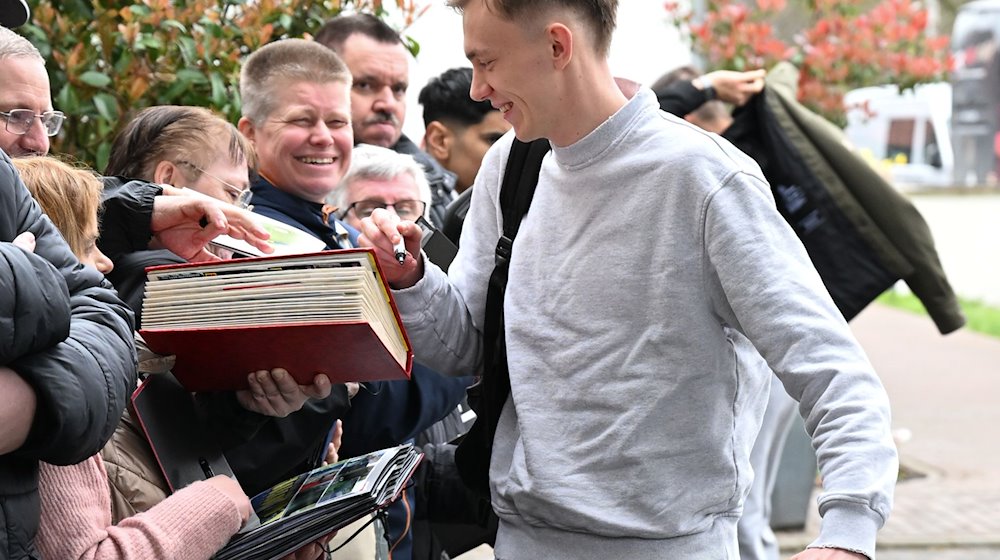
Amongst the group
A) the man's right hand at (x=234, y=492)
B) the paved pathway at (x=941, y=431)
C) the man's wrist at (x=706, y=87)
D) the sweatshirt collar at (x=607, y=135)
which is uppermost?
the sweatshirt collar at (x=607, y=135)

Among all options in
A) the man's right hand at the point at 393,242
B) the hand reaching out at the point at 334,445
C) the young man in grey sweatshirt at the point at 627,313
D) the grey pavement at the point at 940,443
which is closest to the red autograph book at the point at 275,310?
the man's right hand at the point at 393,242

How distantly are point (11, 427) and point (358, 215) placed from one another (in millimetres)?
2311

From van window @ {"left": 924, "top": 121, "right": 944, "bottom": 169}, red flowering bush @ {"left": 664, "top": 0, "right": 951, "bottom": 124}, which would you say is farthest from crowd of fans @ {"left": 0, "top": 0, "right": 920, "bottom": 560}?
van window @ {"left": 924, "top": 121, "right": 944, "bottom": 169}

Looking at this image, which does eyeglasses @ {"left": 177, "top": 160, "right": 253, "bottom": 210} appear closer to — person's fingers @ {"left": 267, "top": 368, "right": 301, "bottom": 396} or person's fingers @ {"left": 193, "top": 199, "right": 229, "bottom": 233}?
person's fingers @ {"left": 193, "top": 199, "right": 229, "bottom": 233}

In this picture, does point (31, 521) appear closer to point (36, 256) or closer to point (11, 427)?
point (11, 427)

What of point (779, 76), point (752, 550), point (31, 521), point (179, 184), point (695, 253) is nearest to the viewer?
point (31, 521)

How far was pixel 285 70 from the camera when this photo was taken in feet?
12.9

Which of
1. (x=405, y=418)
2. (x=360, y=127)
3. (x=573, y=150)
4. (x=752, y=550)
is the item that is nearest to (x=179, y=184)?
(x=405, y=418)

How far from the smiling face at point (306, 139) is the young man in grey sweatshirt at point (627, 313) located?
107cm

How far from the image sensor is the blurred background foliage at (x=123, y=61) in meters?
4.23

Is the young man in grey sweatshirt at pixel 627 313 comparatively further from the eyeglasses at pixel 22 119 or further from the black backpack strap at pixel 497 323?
the eyeglasses at pixel 22 119

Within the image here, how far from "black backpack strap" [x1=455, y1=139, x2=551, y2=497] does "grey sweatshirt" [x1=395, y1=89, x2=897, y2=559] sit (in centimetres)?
9

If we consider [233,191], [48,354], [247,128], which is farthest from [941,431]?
[48,354]

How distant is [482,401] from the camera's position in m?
2.92
